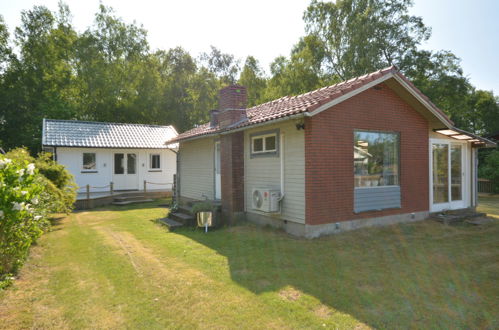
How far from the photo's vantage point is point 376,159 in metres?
9.07

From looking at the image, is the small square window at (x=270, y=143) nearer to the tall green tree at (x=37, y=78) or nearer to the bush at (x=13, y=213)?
the bush at (x=13, y=213)

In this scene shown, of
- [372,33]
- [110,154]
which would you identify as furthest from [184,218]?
[372,33]

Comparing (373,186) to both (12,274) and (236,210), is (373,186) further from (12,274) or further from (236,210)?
(12,274)

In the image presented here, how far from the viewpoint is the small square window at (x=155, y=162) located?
1998 centimetres

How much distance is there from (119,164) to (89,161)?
5.26 feet

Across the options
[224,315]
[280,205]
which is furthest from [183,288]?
[280,205]

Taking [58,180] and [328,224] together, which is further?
[58,180]

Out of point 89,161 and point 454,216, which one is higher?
point 89,161

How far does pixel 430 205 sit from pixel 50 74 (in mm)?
34847

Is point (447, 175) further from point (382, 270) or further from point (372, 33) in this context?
point (372, 33)

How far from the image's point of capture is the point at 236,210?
1017cm

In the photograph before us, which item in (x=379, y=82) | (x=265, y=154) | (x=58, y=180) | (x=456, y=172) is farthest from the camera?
(x=456, y=172)

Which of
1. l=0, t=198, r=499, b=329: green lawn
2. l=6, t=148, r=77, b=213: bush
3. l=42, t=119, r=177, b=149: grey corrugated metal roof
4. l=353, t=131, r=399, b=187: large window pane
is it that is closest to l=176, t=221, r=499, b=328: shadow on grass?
l=0, t=198, r=499, b=329: green lawn

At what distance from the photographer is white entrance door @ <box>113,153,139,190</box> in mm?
18781
